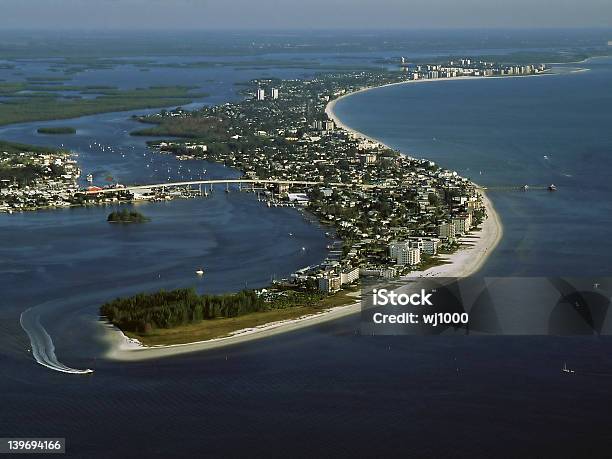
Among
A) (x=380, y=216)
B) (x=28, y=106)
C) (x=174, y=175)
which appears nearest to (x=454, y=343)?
(x=380, y=216)

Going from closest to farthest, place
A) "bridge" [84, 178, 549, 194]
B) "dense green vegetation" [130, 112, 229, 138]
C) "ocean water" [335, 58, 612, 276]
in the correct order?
"ocean water" [335, 58, 612, 276] → "bridge" [84, 178, 549, 194] → "dense green vegetation" [130, 112, 229, 138]

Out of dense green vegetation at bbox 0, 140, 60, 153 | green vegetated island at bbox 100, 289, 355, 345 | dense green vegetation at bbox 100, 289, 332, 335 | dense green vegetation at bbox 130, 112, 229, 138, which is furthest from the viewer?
dense green vegetation at bbox 130, 112, 229, 138

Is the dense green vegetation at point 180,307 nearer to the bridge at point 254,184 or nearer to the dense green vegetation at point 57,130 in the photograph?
the bridge at point 254,184

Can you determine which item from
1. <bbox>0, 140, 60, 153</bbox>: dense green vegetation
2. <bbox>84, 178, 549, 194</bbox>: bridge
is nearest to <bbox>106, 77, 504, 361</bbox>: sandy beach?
<bbox>84, 178, 549, 194</bbox>: bridge

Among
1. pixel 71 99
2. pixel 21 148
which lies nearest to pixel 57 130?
pixel 21 148

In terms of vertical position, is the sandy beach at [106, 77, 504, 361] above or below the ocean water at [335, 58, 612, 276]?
above

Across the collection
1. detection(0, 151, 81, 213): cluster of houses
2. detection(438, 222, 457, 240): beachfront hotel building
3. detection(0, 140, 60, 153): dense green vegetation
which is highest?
detection(438, 222, 457, 240): beachfront hotel building

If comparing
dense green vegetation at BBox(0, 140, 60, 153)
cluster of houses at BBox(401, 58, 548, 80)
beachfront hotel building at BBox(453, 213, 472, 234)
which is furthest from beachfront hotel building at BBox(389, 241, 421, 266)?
cluster of houses at BBox(401, 58, 548, 80)

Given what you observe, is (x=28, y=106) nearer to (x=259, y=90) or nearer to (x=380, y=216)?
(x=259, y=90)

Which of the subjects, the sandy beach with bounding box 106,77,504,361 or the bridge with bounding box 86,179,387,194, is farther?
the bridge with bounding box 86,179,387,194

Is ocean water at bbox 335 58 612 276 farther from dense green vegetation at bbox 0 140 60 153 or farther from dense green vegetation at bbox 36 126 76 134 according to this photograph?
dense green vegetation at bbox 0 140 60 153
